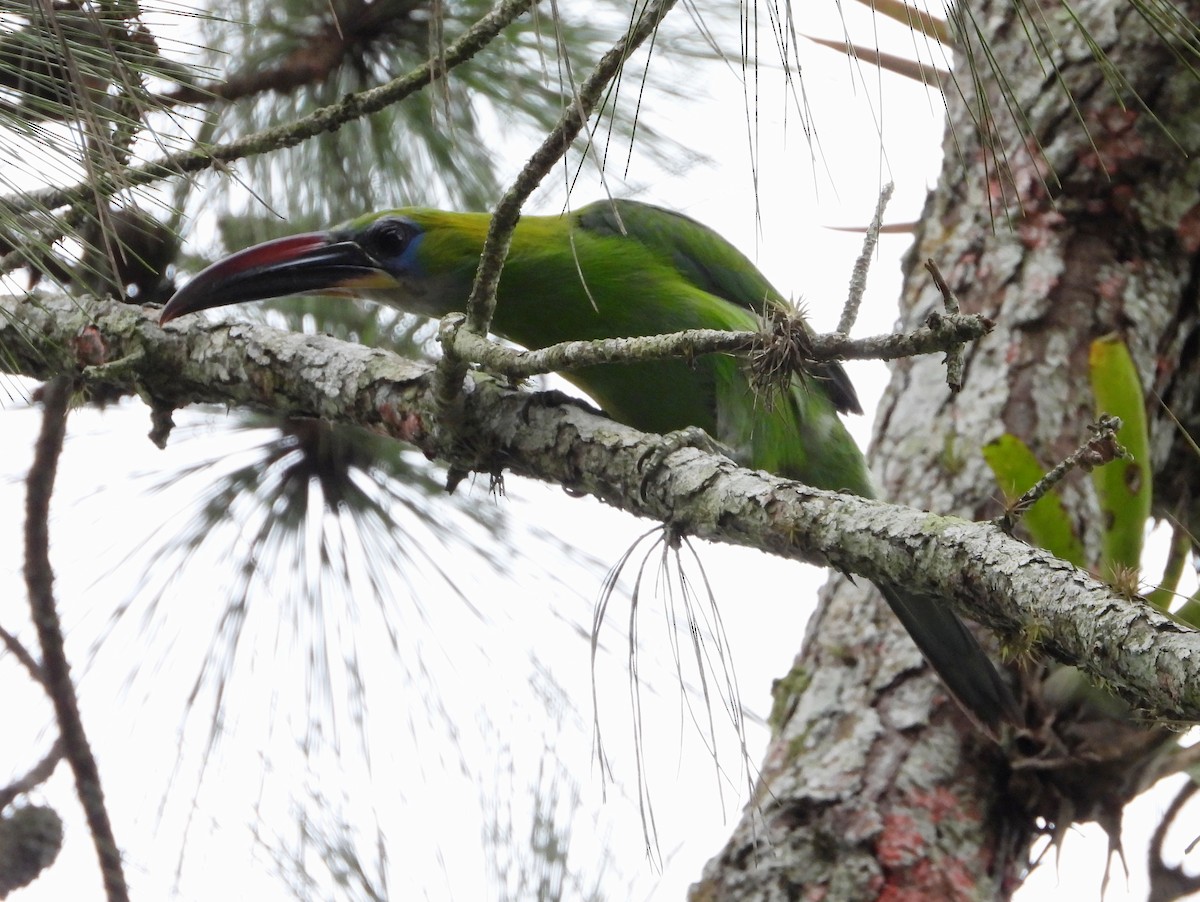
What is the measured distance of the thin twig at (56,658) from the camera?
2.17 meters

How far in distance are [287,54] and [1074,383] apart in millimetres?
2039

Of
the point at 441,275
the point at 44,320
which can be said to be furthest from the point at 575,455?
the point at 44,320

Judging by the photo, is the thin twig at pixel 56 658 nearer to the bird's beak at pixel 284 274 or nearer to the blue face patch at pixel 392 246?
the bird's beak at pixel 284 274

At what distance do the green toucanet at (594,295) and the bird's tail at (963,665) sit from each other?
36 cm

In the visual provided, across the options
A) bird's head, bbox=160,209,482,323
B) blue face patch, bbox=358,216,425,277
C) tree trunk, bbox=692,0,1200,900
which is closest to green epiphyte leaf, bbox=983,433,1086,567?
tree trunk, bbox=692,0,1200,900

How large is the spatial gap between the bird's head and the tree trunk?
3.77 ft

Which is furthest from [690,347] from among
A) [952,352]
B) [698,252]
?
[698,252]

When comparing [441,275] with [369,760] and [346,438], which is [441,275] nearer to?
[346,438]

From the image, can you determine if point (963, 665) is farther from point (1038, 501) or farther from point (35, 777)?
point (35, 777)

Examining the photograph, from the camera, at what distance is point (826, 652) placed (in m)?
2.69

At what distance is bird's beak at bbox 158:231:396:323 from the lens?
2504 millimetres

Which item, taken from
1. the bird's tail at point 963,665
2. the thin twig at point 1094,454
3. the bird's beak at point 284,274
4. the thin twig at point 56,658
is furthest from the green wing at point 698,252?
the thin twig at point 1094,454

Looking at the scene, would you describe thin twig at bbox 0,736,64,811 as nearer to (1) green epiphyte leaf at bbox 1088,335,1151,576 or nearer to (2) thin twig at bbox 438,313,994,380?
(2) thin twig at bbox 438,313,994,380

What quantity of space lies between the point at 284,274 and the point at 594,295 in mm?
685
